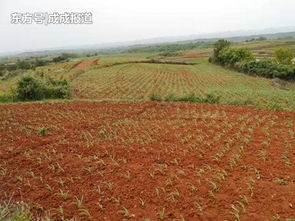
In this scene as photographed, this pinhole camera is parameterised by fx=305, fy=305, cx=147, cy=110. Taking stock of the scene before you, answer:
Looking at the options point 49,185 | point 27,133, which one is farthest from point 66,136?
point 49,185

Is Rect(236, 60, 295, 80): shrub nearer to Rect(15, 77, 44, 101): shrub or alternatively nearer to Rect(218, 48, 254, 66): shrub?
Rect(218, 48, 254, 66): shrub

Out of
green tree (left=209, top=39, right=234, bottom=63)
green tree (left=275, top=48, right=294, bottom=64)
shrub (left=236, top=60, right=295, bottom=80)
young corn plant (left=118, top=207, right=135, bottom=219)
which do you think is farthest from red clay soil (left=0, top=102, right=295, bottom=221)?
green tree (left=209, top=39, right=234, bottom=63)

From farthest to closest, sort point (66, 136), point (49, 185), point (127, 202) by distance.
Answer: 1. point (66, 136)
2. point (49, 185)
3. point (127, 202)

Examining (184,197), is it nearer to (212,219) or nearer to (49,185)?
(212,219)

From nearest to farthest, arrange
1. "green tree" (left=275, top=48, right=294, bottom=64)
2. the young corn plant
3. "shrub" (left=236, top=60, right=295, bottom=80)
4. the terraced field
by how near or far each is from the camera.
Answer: the young corn plant, the terraced field, "shrub" (left=236, top=60, right=295, bottom=80), "green tree" (left=275, top=48, right=294, bottom=64)

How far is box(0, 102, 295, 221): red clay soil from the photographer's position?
6.18 m

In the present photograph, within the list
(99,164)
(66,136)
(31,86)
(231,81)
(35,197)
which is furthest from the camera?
(231,81)

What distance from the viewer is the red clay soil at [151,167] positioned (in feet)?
20.3

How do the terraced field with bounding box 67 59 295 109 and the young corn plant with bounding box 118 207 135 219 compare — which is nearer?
the young corn plant with bounding box 118 207 135 219

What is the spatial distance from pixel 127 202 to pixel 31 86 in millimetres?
18060

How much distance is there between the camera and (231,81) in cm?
4172

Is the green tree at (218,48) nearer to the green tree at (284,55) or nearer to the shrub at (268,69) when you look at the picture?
the green tree at (284,55)

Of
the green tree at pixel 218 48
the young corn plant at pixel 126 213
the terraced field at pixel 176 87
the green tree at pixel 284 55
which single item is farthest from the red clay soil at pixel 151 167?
the green tree at pixel 218 48

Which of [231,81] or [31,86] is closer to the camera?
[31,86]
